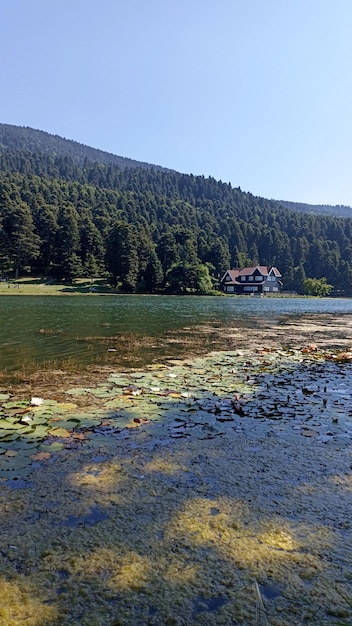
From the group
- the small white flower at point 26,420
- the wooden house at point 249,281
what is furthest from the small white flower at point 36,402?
the wooden house at point 249,281

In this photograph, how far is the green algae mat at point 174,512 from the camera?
330 centimetres

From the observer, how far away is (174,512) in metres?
4.62

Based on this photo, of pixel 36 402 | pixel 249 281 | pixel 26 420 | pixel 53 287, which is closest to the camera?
pixel 26 420

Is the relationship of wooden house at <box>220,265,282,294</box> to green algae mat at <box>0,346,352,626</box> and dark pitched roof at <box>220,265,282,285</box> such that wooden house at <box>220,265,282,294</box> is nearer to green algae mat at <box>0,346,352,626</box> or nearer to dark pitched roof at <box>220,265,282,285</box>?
dark pitched roof at <box>220,265,282,285</box>

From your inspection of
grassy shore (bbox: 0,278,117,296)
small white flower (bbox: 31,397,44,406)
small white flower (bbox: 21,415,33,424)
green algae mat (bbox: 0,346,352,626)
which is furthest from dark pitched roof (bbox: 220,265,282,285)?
small white flower (bbox: 21,415,33,424)

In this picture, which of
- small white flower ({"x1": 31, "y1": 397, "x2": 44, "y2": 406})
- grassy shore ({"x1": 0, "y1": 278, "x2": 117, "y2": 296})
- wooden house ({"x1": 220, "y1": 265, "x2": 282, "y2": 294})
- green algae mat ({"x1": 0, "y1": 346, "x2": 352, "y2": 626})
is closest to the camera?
green algae mat ({"x1": 0, "y1": 346, "x2": 352, "y2": 626})

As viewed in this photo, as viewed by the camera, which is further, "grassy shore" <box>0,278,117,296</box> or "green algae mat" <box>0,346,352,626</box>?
"grassy shore" <box>0,278,117,296</box>

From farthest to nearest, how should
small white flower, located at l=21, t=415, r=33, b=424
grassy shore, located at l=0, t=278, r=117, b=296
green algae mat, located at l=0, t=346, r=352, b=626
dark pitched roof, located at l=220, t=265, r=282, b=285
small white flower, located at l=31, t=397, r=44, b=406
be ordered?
1. dark pitched roof, located at l=220, t=265, r=282, b=285
2. grassy shore, located at l=0, t=278, r=117, b=296
3. small white flower, located at l=31, t=397, r=44, b=406
4. small white flower, located at l=21, t=415, r=33, b=424
5. green algae mat, located at l=0, t=346, r=352, b=626

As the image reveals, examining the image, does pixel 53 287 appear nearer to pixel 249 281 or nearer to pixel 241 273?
pixel 241 273

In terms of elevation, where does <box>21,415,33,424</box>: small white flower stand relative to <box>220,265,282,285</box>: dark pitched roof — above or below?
below

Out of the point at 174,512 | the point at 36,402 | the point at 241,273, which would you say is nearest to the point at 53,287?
the point at 241,273

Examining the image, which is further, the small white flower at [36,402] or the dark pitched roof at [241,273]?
the dark pitched roof at [241,273]

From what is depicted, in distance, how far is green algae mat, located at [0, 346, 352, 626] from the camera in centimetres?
330

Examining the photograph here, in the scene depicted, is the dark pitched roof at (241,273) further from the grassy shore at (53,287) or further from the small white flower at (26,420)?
the small white flower at (26,420)
